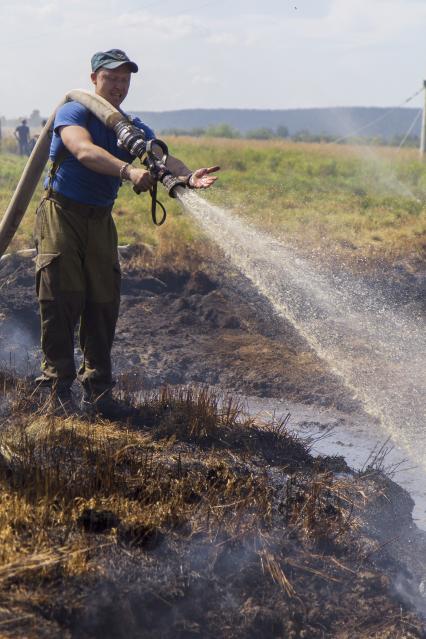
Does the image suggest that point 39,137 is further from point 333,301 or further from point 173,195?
point 333,301

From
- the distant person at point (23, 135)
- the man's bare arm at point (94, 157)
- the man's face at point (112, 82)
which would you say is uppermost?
the man's face at point (112, 82)

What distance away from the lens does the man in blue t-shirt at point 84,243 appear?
471 centimetres

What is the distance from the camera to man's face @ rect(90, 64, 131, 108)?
474 cm

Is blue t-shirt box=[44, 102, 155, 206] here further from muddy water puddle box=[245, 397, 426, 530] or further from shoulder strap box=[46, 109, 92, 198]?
muddy water puddle box=[245, 397, 426, 530]

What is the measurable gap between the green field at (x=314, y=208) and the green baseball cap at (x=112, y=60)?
6193 mm

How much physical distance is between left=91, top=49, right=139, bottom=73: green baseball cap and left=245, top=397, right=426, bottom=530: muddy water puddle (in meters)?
2.18

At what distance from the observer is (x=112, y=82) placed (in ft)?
15.6

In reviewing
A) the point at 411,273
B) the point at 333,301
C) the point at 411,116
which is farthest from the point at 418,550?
the point at 411,116

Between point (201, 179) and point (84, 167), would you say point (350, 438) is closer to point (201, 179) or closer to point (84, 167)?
point (201, 179)

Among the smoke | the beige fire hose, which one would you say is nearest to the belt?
the beige fire hose

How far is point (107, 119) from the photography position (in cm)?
458

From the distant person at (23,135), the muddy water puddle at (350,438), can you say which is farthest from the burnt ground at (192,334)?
the distant person at (23,135)

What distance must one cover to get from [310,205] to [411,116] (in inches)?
7428

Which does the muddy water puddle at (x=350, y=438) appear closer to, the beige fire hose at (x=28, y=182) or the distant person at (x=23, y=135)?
the beige fire hose at (x=28, y=182)
